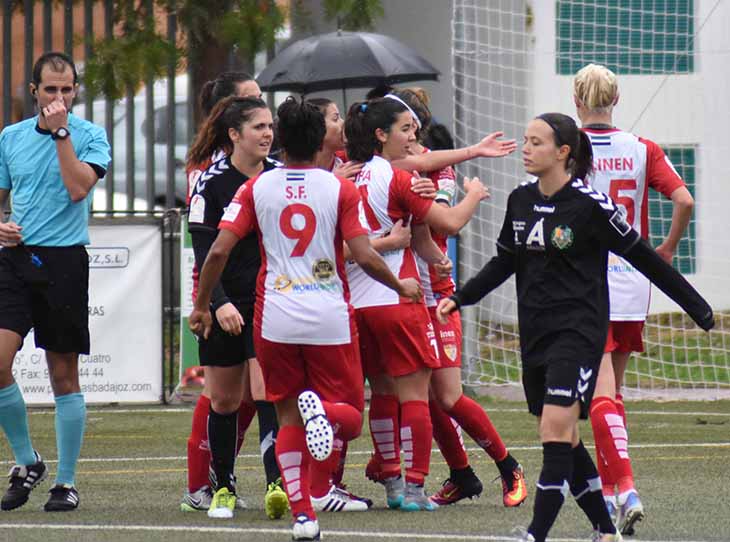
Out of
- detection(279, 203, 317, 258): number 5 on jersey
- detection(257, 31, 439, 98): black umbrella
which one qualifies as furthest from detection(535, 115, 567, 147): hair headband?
detection(257, 31, 439, 98): black umbrella

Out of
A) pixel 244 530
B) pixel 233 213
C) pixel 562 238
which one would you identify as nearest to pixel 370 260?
pixel 233 213

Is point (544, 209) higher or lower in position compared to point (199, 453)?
higher

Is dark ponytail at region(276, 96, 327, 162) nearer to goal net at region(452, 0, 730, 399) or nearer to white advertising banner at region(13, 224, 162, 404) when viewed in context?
white advertising banner at region(13, 224, 162, 404)

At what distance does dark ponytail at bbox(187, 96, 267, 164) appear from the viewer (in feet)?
24.6

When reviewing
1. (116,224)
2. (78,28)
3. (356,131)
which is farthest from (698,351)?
(356,131)

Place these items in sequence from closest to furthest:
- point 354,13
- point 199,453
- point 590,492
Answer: point 590,492
point 199,453
point 354,13

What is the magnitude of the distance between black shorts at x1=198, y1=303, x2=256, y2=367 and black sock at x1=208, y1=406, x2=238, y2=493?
257 millimetres

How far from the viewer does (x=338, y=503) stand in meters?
7.78

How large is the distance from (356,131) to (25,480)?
2.19 meters

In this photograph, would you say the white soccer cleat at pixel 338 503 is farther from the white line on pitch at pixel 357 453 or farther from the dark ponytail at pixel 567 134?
the white line on pitch at pixel 357 453

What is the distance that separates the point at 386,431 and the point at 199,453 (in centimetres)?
87

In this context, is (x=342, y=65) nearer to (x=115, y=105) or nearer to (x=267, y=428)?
(x=115, y=105)

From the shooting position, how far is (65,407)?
798 centimetres

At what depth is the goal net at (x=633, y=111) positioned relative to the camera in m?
14.6
